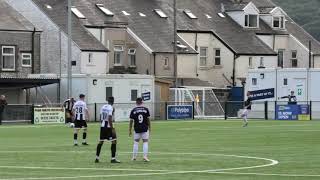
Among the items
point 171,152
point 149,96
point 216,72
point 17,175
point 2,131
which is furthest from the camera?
point 216,72

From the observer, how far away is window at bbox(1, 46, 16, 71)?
77.1 meters

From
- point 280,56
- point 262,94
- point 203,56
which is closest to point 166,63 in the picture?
point 203,56

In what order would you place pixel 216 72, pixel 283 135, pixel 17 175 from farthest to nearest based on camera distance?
pixel 216 72 < pixel 283 135 < pixel 17 175

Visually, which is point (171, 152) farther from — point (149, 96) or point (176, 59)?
point (176, 59)

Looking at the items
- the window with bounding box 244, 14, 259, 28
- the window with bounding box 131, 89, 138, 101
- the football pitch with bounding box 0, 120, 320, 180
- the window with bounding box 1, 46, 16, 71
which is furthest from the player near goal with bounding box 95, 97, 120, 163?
the window with bounding box 244, 14, 259, 28

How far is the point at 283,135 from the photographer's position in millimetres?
45125

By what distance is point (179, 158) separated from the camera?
99.9ft

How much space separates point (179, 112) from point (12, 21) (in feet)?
52.0

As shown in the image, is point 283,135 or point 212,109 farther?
point 212,109

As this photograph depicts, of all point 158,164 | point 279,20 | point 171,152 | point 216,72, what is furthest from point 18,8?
point 158,164

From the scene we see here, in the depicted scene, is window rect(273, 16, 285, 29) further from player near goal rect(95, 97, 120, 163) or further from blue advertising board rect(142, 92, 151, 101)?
player near goal rect(95, 97, 120, 163)

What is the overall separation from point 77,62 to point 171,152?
1858 inches

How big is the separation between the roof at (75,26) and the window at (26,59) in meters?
3.79

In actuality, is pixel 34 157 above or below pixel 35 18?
below
